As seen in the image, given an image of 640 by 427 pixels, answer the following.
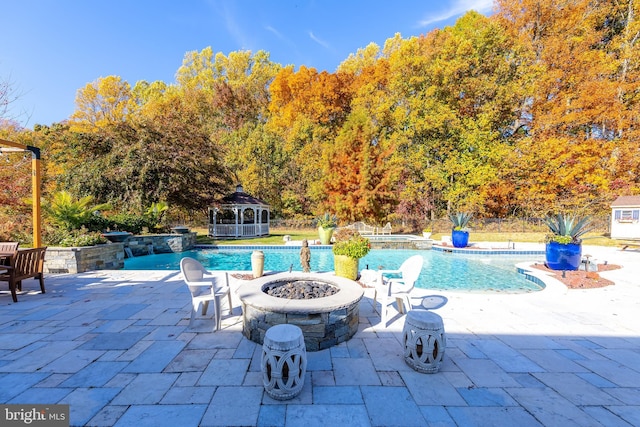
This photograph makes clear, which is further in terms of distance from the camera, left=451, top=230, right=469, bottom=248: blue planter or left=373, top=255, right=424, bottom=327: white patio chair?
left=451, top=230, right=469, bottom=248: blue planter

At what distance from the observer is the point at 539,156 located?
15.8 m

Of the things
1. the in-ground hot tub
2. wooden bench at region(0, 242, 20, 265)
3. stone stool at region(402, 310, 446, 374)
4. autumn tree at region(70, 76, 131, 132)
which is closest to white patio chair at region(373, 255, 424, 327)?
the in-ground hot tub

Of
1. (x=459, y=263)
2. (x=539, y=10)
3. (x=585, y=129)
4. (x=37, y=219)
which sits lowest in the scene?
(x=459, y=263)

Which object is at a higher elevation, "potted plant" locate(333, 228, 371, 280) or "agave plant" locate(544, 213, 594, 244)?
"agave plant" locate(544, 213, 594, 244)

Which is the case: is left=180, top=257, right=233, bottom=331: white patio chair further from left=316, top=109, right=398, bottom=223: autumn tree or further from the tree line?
left=316, top=109, right=398, bottom=223: autumn tree

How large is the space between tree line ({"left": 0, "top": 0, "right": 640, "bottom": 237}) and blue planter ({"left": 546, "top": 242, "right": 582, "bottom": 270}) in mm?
11202

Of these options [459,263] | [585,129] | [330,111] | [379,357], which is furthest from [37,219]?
[585,129]

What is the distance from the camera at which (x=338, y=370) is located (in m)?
2.63

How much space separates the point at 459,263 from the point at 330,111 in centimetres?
1755

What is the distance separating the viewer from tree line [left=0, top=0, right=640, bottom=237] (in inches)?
530

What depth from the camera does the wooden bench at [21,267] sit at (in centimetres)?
438

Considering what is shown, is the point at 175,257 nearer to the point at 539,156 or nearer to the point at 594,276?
the point at 594,276

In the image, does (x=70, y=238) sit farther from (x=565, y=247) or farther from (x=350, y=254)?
(x=565, y=247)

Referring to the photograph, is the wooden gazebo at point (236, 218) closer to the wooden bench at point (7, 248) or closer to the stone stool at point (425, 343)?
the wooden bench at point (7, 248)
